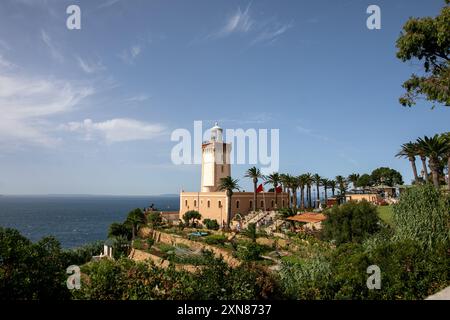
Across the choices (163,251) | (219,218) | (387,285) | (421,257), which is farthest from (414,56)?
(219,218)

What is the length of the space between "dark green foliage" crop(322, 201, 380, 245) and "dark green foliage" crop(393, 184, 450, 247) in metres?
6.09

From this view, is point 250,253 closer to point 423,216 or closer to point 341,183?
point 423,216

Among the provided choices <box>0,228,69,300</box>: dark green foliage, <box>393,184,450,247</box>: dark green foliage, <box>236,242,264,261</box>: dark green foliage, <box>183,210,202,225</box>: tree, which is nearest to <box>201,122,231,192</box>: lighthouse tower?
<box>183,210,202,225</box>: tree

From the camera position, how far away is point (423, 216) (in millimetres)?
17891

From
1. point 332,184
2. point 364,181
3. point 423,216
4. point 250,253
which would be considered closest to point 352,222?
point 250,253

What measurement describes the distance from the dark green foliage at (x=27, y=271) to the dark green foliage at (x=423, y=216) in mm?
16222

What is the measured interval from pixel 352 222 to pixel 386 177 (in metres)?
54.5

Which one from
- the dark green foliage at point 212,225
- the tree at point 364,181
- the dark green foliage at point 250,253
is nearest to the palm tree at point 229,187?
the dark green foliage at point 212,225

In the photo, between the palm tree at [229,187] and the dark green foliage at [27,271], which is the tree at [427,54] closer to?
the dark green foliage at [27,271]

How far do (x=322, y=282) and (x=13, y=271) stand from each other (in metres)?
10.5

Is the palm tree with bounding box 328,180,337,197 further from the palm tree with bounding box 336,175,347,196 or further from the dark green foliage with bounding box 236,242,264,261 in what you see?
the dark green foliage with bounding box 236,242,264,261

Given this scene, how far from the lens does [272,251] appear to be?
2955cm

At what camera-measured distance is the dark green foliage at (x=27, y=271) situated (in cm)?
803

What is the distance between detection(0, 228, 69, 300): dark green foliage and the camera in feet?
26.3
